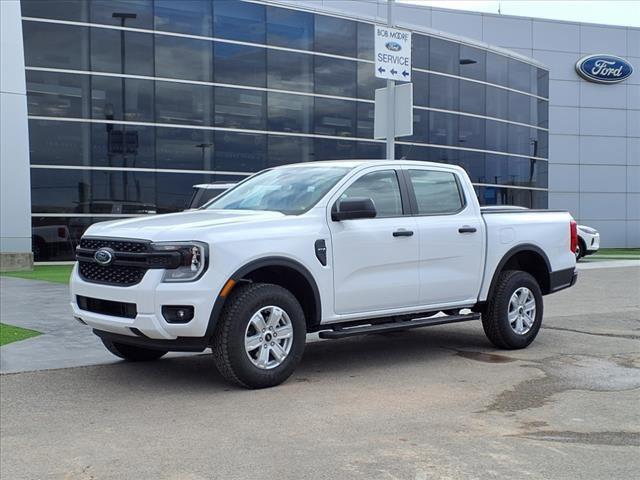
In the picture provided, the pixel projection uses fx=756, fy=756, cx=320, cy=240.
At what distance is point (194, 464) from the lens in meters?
4.48

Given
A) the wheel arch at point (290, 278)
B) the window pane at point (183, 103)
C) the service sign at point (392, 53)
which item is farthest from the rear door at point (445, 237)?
the window pane at point (183, 103)

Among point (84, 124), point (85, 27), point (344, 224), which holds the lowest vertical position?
point (344, 224)

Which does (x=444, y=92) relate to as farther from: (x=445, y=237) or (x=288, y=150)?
(x=445, y=237)

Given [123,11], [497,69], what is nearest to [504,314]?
[123,11]

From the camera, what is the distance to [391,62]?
13.2 meters

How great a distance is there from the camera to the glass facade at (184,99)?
72.3ft

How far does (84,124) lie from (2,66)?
2.90 metres

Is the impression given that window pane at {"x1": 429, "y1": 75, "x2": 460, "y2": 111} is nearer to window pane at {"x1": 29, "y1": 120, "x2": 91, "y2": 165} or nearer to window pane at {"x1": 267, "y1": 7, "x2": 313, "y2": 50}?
window pane at {"x1": 267, "y1": 7, "x2": 313, "y2": 50}

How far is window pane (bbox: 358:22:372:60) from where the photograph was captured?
2730 cm

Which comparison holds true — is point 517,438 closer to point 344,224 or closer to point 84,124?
point 344,224

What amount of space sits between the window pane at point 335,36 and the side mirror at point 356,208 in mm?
20611

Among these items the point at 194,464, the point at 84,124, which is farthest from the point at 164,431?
the point at 84,124

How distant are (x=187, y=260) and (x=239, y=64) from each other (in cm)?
1975

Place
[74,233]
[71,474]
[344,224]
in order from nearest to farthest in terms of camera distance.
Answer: [71,474] < [344,224] < [74,233]
